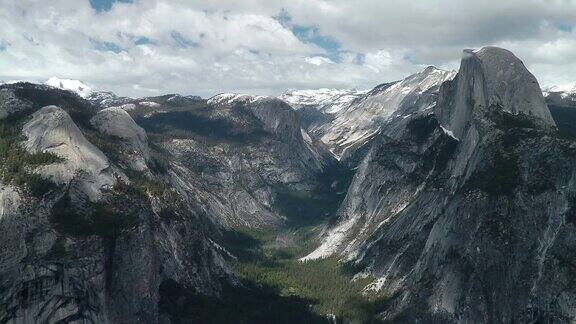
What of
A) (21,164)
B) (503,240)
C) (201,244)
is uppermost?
(21,164)

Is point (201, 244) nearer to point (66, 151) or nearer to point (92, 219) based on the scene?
point (92, 219)

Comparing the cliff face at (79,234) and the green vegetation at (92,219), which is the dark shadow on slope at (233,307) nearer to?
the cliff face at (79,234)

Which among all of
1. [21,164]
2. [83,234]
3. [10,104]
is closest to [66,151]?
[21,164]

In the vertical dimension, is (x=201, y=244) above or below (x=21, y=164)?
below

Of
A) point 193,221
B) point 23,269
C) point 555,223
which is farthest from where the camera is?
point 193,221

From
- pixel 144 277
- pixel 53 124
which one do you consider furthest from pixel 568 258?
pixel 53 124

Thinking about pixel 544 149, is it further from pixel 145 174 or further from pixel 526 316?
pixel 145 174

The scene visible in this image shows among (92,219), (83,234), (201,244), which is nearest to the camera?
(83,234)
